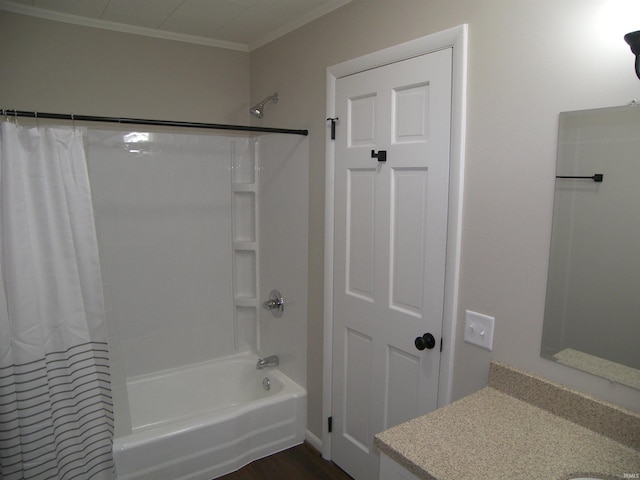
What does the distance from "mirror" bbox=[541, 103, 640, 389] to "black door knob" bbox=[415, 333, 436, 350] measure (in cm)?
46

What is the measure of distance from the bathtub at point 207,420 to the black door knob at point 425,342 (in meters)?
1.08

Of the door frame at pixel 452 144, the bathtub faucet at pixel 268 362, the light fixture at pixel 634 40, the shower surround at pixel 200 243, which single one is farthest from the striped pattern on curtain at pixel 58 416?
the light fixture at pixel 634 40

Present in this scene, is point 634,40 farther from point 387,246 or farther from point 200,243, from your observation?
point 200,243

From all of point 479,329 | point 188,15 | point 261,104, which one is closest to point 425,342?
point 479,329

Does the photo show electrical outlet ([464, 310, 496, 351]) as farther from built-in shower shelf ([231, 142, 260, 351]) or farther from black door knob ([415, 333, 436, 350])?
built-in shower shelf ([231, 142, 260, 351])

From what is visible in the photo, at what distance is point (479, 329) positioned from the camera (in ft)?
5.51

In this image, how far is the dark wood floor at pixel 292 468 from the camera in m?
2.43

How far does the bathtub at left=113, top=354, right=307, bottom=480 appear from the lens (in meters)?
2.23

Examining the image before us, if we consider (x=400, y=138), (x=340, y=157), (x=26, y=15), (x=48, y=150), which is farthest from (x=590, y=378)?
(x=26, y=15)

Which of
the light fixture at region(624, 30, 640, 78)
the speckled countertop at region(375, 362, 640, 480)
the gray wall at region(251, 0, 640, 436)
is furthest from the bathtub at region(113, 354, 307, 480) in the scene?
the light fixture at region(624, 30, 640, 78)

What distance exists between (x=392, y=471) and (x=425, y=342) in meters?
0.67

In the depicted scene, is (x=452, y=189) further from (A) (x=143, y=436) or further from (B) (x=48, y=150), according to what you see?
(A) (x=143, y=436)

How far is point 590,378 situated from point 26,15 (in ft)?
10.3

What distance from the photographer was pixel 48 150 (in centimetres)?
191
